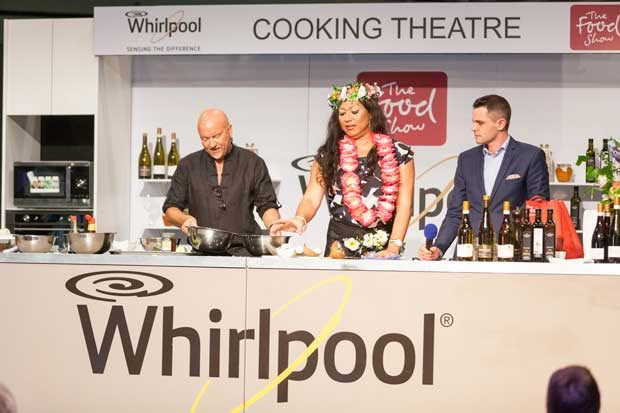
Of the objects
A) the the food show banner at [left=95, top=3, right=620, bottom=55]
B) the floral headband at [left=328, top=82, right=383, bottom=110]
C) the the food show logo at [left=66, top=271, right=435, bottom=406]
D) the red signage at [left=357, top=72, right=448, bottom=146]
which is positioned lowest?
the the food show logo at [left=66, top=271, right=435, bottom=406]

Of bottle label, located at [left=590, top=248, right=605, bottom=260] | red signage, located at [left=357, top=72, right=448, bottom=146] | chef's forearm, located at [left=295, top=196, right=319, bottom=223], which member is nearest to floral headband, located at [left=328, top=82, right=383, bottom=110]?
chef's forearm, located at [left=295, top=196, right=319, bottom=223]

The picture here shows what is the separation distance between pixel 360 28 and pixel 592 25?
146cm

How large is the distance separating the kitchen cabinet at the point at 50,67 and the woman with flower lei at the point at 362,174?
2.45 metres

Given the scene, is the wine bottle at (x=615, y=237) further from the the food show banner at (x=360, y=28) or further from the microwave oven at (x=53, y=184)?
the microwave oven at (x=53, y=184)

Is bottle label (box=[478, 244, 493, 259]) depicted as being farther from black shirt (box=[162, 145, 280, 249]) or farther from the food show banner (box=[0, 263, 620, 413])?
black shirt (box=[162, 145, 280, 249])

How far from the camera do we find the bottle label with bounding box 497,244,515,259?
11.1 feet

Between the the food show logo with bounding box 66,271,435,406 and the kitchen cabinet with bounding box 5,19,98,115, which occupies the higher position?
the kitchen cabinet with bounding box 5,19,98,115

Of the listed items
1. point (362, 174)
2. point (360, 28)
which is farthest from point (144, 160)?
point (362, 174)

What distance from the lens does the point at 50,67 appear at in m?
6.10

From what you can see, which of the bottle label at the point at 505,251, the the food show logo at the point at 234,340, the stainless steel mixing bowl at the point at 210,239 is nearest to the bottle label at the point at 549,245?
the bottle label at the point at 505,251

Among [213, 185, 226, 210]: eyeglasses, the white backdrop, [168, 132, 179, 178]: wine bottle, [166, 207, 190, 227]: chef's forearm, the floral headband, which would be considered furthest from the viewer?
[168, 132, 179, 178]: wine bottle

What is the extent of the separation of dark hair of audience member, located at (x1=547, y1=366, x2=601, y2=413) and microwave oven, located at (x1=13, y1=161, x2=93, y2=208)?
12.3 feet

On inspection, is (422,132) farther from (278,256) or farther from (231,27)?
(278,256)

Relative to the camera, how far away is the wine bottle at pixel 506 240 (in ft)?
11.1
